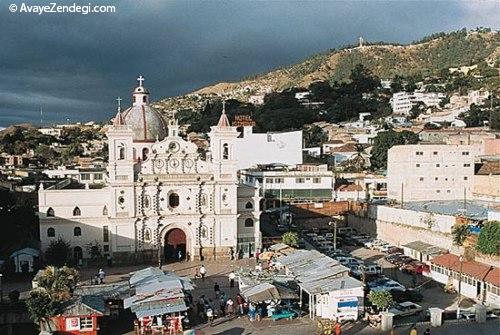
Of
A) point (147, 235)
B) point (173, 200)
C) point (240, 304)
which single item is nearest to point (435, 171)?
point (173, 200)

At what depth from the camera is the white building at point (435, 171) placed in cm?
4925

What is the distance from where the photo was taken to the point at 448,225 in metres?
34.8

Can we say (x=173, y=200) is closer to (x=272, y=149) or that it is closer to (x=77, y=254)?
(x=77, y=254)

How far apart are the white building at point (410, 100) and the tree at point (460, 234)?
75.8 m

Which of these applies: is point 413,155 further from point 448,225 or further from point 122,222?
point 122,222

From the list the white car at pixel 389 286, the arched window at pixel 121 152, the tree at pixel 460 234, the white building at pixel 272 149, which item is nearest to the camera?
the white car at pixel 389 286

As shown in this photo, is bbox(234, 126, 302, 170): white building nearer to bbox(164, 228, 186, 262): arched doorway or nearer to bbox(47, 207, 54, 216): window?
bbox(164, 228, 186, 262): arched doorway

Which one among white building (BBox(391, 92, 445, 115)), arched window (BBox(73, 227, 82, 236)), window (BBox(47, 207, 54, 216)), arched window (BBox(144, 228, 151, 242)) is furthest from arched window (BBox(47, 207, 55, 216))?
white building (BBox(391, 92, 445, 115))

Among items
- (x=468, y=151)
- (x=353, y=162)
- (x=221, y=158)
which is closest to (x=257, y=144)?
(x=353, y=162)

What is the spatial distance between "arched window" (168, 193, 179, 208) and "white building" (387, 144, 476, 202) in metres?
21.6

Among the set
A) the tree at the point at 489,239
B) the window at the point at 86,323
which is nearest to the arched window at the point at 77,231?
the window at the point at 86,323

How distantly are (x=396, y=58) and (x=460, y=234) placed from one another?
149m

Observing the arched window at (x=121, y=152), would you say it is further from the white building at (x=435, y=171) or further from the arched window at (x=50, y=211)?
the white building at (x=435, y=171)

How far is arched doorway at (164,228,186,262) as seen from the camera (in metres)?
36.5
